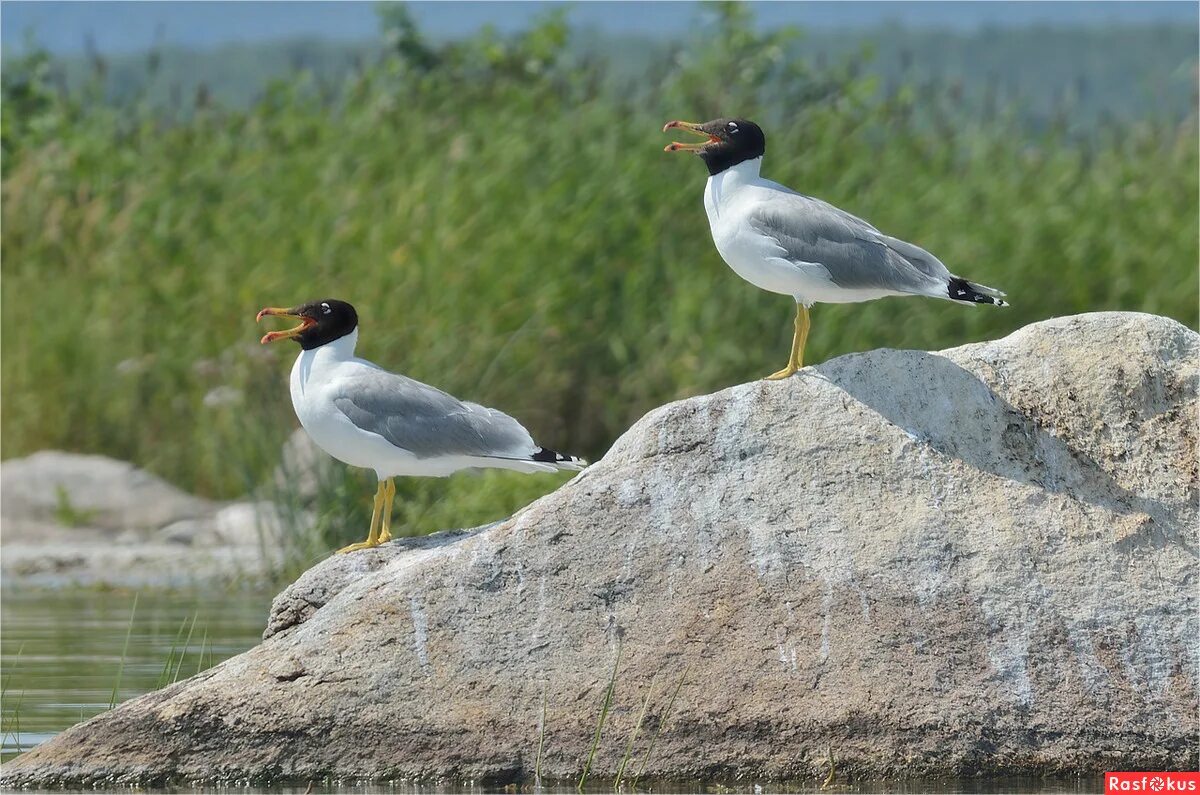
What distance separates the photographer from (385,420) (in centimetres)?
829

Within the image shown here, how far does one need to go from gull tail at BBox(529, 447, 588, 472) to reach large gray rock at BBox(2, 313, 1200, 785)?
234mm

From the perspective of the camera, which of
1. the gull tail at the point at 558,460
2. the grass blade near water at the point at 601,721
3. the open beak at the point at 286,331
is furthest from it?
the open beak at the point at 286,331

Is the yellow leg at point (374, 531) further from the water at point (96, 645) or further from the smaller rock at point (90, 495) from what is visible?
the smaller rock at point (90, 495)

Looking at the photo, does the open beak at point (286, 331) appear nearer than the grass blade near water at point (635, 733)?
No

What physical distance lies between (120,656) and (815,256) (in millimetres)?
4554

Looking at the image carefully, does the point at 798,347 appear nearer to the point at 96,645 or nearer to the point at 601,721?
the point at 601,721

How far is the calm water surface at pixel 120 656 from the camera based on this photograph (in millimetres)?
7523

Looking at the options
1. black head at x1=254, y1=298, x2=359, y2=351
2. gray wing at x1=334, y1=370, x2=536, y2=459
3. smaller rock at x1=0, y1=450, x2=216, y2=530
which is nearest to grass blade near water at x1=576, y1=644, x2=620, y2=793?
gray wing at x1=334, y1=370, x2=536, y2=459

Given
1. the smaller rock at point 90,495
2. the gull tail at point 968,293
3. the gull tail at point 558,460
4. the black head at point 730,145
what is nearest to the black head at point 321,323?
the gull tail at point 558,460

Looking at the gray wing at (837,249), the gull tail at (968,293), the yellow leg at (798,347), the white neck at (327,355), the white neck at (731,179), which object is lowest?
the white neck at (327,355)

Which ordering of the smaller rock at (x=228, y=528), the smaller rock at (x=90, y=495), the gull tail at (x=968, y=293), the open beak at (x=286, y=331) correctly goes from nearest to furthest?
the gull tail at (x=968, y=293) → the open beak at (x=286, y=331) → the smaller rock at (x=228, y=528) → the smaller rock at (x=90, y=495)

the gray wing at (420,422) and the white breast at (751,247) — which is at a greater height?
the white breast at (751,247)

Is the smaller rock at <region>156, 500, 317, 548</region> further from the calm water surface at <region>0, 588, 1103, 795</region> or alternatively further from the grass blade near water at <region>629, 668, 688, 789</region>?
the grass blade near water at <region>629, 668, 688, 789</region>

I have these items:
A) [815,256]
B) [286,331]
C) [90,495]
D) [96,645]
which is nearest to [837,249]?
[815,256]
